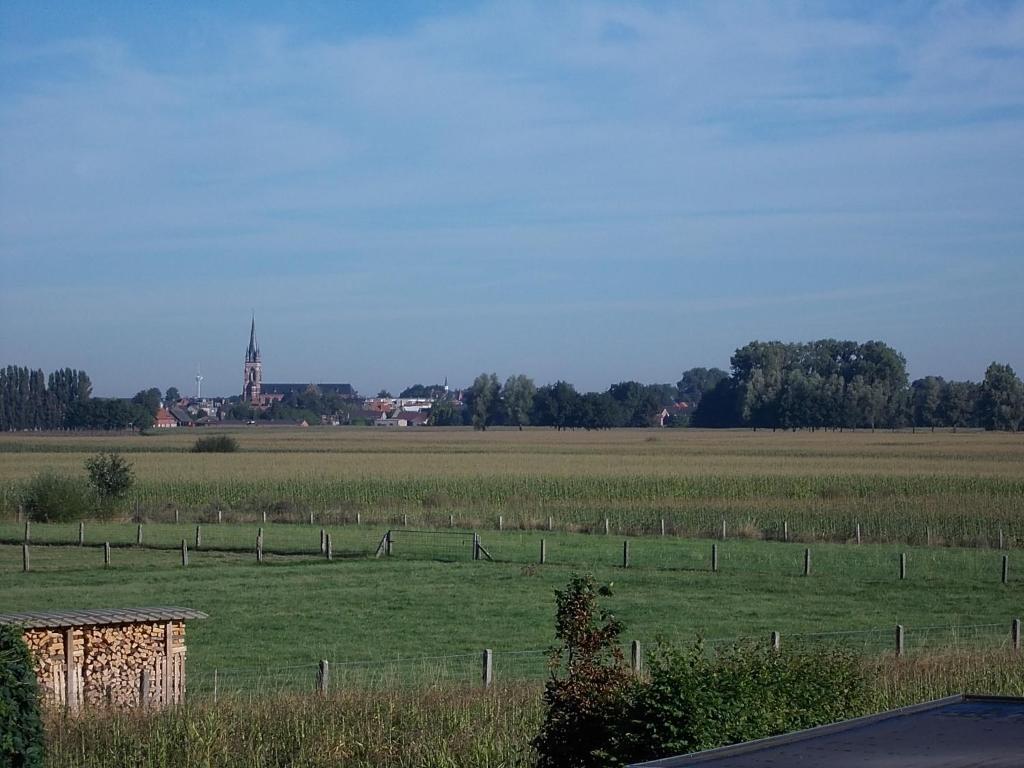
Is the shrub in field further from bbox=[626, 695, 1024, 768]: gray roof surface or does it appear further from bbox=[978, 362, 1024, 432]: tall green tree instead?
bbox=[978, 362, 1024, 432]: tall green tree

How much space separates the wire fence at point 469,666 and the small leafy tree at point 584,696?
234 inches

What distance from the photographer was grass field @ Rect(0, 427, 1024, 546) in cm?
4856

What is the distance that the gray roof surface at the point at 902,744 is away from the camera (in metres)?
6.55

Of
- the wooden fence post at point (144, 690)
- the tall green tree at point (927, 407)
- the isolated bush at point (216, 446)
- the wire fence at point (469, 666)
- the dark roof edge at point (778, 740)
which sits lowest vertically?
the wire fence at point (469, 666)

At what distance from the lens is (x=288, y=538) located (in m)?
45.4

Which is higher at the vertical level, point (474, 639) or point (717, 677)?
point (717, 677)

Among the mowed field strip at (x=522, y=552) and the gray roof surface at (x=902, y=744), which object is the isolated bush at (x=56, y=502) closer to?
the mowed field strip at (x=522, y=552)

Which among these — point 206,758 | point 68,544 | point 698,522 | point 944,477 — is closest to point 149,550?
point 68,544

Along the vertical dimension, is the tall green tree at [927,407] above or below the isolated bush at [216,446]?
above

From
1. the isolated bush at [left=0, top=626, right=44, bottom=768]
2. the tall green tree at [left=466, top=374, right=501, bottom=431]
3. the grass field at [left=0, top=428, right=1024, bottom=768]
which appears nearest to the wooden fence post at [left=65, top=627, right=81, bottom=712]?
the grass field at [left=0, top=428, right=1024, bottom=768]

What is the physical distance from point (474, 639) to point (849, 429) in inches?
5888

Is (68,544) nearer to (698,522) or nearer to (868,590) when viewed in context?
(698,522)

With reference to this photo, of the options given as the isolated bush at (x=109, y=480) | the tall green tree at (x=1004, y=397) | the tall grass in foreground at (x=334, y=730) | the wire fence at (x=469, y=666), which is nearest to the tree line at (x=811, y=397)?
the tall green tree at (x=1004, y=397)

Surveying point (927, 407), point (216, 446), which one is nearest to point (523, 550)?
point (216, 446)
